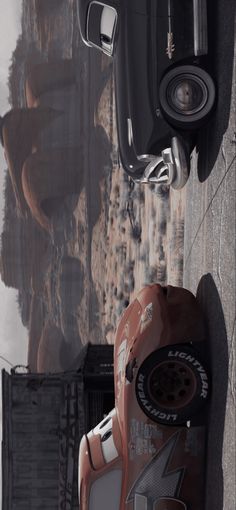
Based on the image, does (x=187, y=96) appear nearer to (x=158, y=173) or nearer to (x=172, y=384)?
(x=158, y=173)

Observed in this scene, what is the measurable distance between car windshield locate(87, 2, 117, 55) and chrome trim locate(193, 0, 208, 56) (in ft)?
2.94

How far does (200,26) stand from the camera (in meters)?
7.52

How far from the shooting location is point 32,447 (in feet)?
39.6

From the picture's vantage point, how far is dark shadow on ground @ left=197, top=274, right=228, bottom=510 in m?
6.46

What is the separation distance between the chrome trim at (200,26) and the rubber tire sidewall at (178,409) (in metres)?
2.34

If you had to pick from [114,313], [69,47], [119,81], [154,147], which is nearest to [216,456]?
[154,147]

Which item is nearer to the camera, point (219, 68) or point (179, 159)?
point (219, 68)

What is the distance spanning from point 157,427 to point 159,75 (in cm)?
287

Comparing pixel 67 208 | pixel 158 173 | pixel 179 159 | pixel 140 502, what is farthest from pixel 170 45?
pixel 67 208

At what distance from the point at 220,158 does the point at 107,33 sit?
75.3 inches

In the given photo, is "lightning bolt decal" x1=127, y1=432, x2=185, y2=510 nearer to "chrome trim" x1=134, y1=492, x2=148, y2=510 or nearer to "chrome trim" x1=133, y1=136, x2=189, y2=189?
"chrome trim" x1=134, y1=492, x2=148, y2=510

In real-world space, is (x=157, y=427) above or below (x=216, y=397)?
below

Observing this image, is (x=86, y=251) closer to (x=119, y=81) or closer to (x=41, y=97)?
(x=41, y=97)

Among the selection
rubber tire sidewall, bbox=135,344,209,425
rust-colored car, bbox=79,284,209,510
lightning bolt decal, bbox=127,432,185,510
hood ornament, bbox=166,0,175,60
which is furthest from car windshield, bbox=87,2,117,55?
lightning bolt decal, bbox=127,432,185,510
